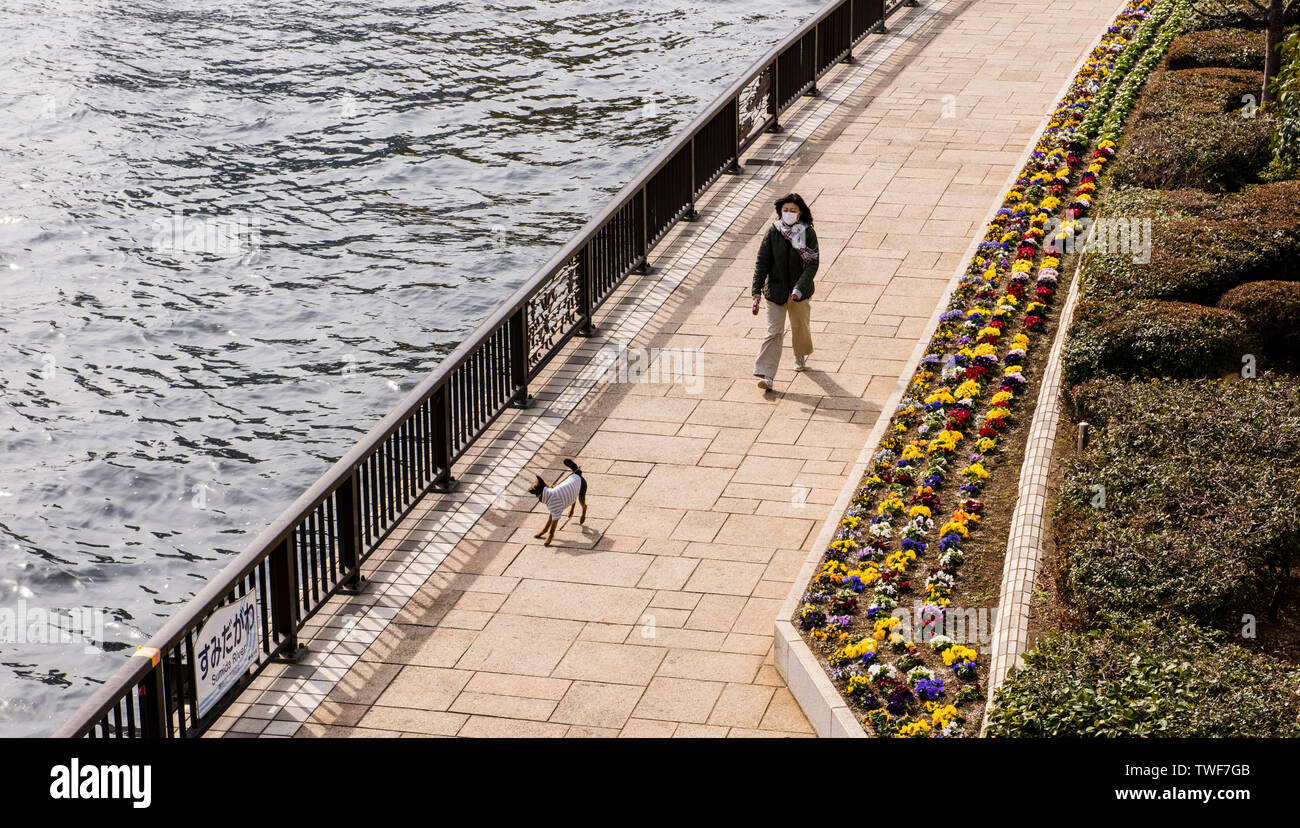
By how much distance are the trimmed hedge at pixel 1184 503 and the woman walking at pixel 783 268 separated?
122 inches

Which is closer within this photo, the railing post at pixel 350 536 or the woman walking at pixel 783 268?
the railing post at pixel 350 536

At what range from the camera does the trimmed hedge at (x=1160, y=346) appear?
12188 millimetres

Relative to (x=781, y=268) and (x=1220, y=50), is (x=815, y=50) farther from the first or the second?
(x=781, y=268)

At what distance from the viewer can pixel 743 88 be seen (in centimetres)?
1988

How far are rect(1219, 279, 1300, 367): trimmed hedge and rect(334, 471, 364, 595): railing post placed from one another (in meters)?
7.39

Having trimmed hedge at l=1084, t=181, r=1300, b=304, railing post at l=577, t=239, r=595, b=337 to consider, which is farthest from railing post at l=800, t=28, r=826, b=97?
railing post at l=577, t=239, r=595, b=337

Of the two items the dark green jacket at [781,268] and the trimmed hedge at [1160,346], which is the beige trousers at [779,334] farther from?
the trimmed hedge at [1160,346]

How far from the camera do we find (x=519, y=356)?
1420 centimetres

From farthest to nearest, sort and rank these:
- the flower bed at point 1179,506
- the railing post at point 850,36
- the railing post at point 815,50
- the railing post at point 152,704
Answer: the railing post at point 850,36, the railing post at point 815,50, the railing post at point 152,704, the flower bed at point 1179,506

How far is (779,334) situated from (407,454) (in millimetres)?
3733

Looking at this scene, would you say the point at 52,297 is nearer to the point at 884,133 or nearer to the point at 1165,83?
the point at 884,133

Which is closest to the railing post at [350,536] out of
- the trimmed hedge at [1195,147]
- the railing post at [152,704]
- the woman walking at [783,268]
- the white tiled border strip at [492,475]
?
the white tiled border strip at [492,475]

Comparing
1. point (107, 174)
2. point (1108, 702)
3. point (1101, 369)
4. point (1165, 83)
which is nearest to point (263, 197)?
point (107, 174)

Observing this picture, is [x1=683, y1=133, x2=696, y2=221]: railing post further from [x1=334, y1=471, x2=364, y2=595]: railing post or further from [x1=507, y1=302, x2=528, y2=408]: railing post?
[x1=334, y1=471, x2=364, y2=595]: railing post
